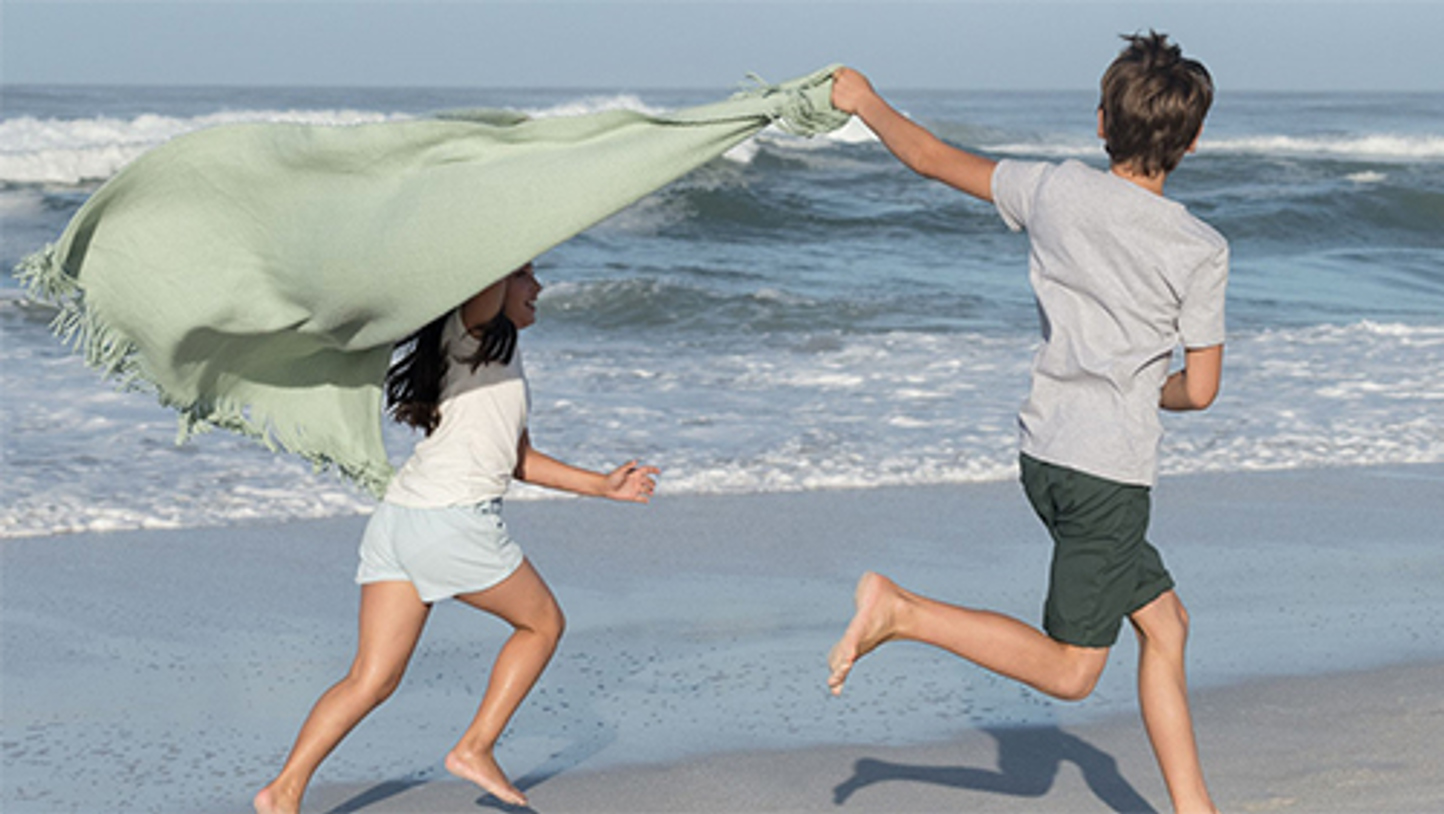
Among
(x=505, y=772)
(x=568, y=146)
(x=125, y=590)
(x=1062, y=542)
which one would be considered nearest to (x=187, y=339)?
(x=568, y=146)

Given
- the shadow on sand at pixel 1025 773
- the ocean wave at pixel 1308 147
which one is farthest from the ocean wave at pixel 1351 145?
the shadow on sand at pixel 1025 773

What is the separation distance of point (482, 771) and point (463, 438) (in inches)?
26.8

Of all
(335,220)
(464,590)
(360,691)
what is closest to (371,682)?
(360,691)

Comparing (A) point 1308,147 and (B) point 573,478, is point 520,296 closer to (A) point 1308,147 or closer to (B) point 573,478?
(B) point 573,478

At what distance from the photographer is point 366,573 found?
3330mm

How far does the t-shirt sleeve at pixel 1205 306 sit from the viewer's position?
309 centimetres

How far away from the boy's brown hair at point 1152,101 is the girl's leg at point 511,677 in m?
1.38

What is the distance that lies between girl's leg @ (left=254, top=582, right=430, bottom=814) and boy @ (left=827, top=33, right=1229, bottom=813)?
81 centimetres

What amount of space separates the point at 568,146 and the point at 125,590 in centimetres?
284

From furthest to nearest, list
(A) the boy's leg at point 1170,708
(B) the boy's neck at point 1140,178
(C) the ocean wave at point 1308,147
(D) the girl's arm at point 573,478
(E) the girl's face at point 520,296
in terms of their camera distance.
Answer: (C) the ocean wave at point 1308,147 < (D) the girl's arm at point 573,478 < (E) the girl's face at point 520,296 < (A) the boy's leg at point 1170,708 < (B) the boy's neck at point 1140,178

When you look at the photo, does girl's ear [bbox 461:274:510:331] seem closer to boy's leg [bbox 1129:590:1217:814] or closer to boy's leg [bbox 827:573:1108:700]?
boy's leg [bbox 827:573:1108:700]

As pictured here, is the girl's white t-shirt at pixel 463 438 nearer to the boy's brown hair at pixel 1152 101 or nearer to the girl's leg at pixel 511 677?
the girl's leg at pixel 511 677

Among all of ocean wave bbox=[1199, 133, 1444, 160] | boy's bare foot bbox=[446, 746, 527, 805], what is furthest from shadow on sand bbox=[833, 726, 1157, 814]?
ocean wave bbox=[1199, 133, 1444, 160]

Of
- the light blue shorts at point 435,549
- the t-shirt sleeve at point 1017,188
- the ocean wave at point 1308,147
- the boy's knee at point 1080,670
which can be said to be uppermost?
the t-shirt sleeve at point 1017,188
